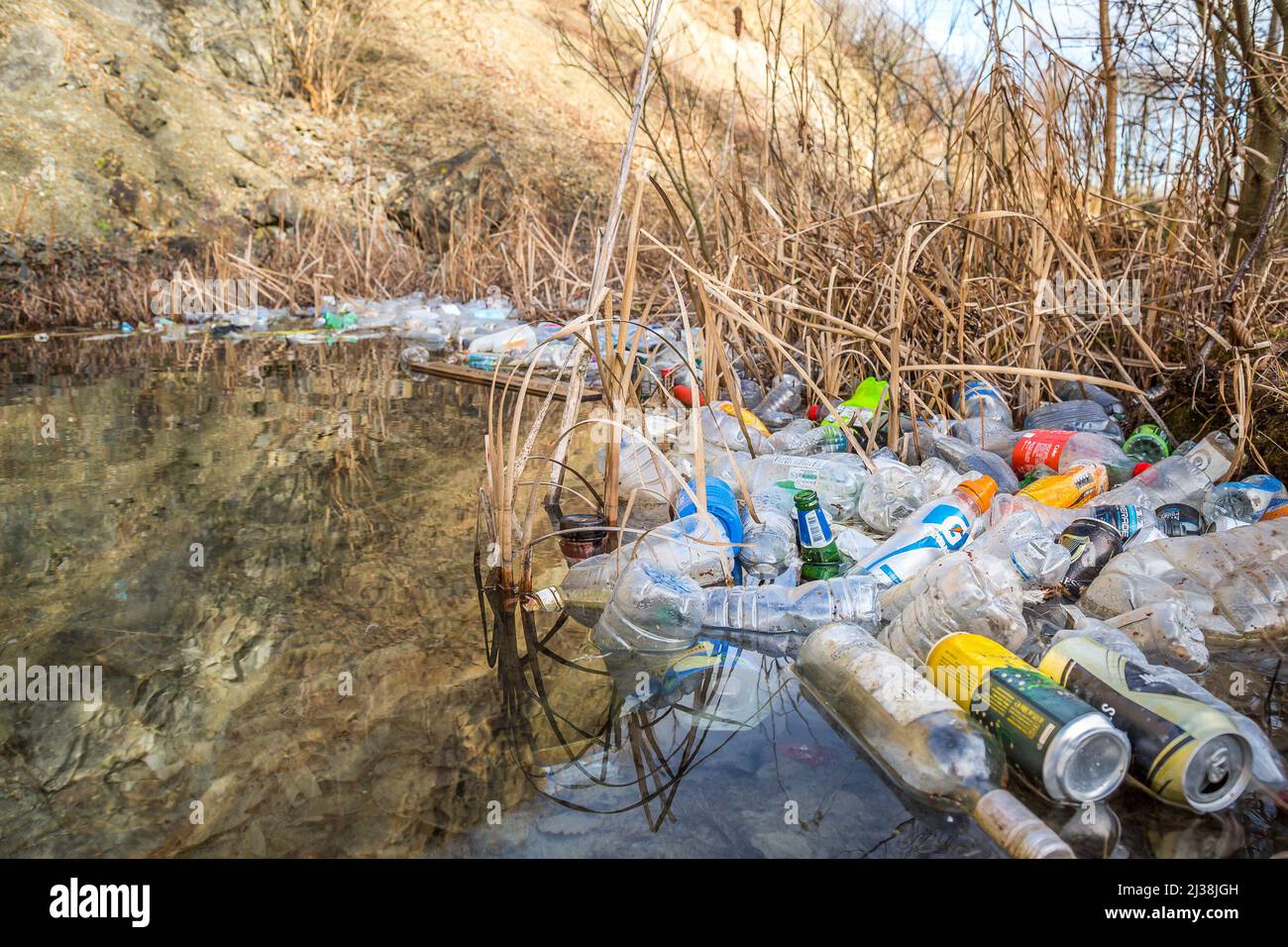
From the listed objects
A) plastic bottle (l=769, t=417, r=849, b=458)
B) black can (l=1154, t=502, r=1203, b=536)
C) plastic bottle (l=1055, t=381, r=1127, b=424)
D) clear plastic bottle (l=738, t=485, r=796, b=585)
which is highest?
plastic bottle (l=1055, t=381, r=1127, b=424)

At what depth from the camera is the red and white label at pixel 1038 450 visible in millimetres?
2309

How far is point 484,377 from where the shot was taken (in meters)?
4.46

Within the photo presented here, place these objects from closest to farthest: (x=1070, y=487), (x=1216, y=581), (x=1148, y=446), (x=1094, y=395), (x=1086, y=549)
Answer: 1. (x=1216, y=581)
2. (x=1086, y=549)
3. (x=1070, y=487)
4. (x=1148, y=446)
5. (x=1094, y=395)

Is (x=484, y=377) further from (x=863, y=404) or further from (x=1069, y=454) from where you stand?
(x=1069, y=454)

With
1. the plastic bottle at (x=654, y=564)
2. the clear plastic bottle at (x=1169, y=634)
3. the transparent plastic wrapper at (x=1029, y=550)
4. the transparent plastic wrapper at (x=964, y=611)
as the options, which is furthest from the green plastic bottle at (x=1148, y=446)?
the plastic bottle at (x=654, y=564)

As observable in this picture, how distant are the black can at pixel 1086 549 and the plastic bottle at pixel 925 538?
0.20 metres

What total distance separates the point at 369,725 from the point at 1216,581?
5.09 feet

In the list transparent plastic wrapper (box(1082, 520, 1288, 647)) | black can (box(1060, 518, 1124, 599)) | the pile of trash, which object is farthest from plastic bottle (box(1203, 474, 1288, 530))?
black can (box(1060, 518, 1124, 599))

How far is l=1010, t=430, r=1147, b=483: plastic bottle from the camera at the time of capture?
2260 millimetres

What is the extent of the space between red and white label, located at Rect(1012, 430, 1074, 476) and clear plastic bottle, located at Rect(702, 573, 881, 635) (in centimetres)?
92

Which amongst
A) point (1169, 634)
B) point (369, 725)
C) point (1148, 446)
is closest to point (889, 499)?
point (1169, 634)

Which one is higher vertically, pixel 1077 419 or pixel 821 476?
pixel 1077 419

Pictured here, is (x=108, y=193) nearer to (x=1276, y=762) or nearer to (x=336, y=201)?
(x=336, y=201)

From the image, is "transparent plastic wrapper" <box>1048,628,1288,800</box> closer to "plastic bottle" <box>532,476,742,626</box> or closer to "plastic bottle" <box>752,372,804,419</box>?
"plastic bottle" <box>532,476,742,626</box>
